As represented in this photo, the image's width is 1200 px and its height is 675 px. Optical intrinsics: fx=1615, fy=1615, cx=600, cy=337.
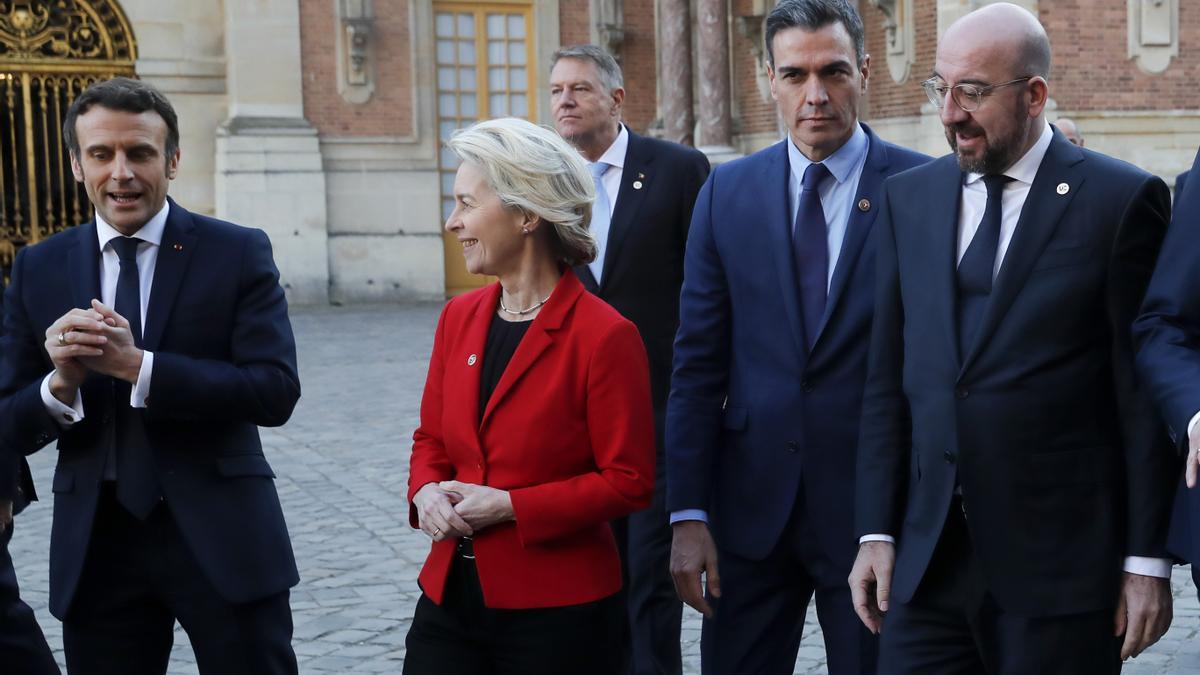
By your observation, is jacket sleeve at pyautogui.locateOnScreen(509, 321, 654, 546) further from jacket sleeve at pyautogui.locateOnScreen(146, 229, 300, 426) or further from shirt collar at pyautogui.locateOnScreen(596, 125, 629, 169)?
shirt collar at pyautogui.locateOnScreen(596, 125, 629, 169)

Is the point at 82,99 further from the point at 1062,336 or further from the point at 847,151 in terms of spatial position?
the point at 1062,336

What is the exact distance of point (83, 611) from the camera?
3.31 metres

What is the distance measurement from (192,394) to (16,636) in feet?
3.35

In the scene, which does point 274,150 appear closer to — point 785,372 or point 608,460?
point 785,372

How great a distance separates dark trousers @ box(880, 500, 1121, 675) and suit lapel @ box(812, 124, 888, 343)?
62cm

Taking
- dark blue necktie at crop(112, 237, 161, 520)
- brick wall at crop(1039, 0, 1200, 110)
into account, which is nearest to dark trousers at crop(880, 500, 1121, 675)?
dark blue necktie at crop(112, 237, 161, 520)

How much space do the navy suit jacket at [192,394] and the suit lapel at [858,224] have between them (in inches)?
46.2

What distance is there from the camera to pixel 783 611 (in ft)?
11.7

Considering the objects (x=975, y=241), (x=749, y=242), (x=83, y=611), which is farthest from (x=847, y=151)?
(x=83, y=611)

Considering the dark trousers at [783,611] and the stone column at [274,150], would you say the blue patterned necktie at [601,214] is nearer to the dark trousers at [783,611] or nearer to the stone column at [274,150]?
the dark trousers at [783,611]

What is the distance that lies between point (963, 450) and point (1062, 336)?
0.27m

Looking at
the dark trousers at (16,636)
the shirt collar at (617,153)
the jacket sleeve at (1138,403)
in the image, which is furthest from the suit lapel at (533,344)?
the shirt collar at (617,153)

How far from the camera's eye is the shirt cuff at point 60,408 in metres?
3.21

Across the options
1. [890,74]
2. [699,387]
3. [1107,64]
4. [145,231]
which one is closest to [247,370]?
[145,231]
